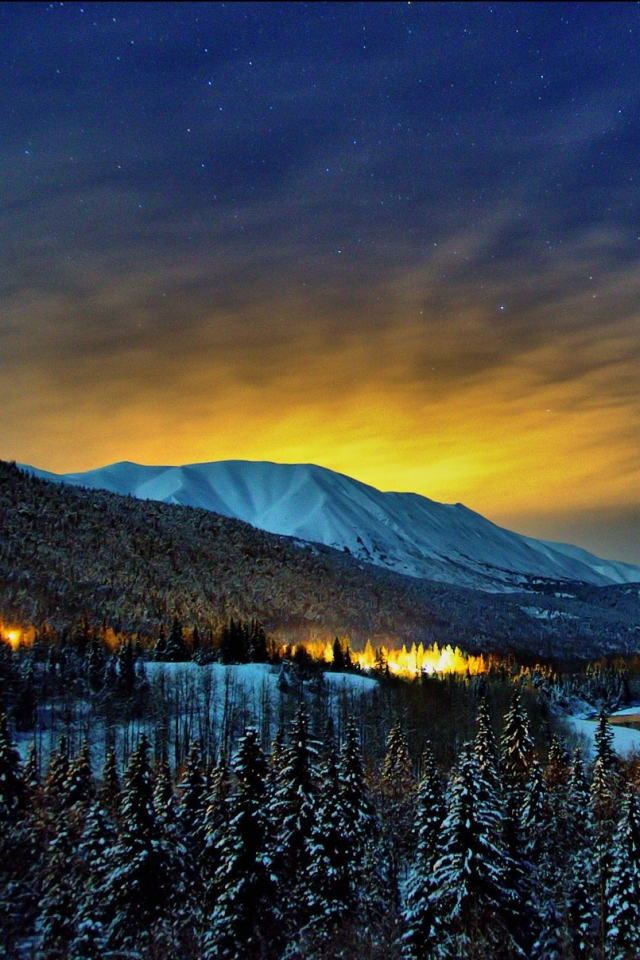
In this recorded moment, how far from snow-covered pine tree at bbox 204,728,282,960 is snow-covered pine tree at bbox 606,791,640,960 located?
668 inches

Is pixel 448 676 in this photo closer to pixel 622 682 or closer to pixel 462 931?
pixel 622 682

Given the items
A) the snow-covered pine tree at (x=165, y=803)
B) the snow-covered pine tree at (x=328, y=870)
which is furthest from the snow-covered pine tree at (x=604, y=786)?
the snow-covered pine tree at (x=165, y=803)

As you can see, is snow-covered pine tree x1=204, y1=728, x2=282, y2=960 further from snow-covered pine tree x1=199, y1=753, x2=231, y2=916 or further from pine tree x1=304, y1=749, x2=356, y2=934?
pine tree x1=304, y1=749, x2=356, y2=934

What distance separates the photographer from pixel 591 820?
51906 mm

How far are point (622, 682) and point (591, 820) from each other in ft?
528

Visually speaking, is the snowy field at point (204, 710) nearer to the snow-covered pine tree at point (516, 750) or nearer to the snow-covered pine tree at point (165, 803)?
the snow-covered pine tree at point (516, 750)

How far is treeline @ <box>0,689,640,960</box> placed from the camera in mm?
34281

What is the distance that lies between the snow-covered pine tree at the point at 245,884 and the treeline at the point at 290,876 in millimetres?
63

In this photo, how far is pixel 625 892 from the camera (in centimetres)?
3841

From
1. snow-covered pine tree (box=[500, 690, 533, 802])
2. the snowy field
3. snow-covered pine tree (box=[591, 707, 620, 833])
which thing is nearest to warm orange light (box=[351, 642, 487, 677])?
the snowy field

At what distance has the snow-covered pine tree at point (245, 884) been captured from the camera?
33844mm

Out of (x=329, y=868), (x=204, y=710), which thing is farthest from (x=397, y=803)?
(x=204, y=710)

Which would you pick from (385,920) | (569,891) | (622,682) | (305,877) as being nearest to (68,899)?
(305,877)

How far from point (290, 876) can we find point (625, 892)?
17094 millimetres
